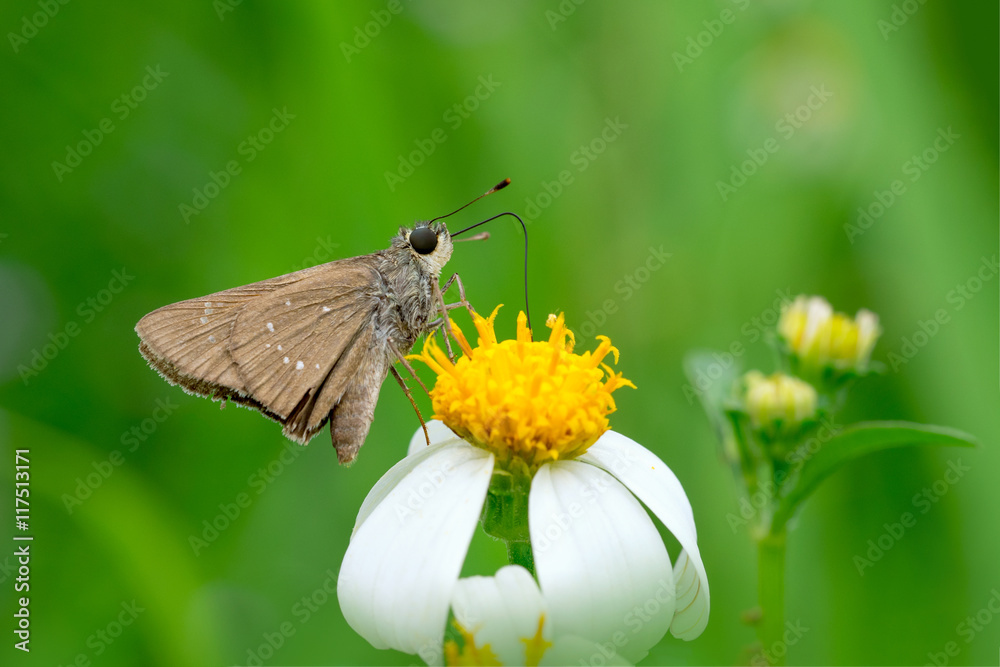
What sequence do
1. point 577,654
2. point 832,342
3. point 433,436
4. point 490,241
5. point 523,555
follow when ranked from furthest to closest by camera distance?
point 490,241 < point 832,342 < point 433,436 < point 523,555 < point 577,654

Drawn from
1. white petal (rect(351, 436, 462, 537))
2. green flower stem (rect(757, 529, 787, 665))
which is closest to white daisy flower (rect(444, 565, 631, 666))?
white petal (rect(351, 436, 462, 537))

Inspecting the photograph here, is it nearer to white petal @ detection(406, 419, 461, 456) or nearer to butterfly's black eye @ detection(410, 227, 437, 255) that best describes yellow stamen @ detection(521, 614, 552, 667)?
white petal @ detection(406, 419, 461, 456)

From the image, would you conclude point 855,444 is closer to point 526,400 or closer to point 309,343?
point 526,400

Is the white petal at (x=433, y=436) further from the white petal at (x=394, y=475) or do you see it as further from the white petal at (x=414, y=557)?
the white petal at (x=414, y=557)

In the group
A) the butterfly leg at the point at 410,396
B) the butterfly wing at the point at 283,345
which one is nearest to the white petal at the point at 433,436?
the butterfly leg at the point at 410,396

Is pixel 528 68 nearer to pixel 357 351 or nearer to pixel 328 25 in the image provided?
pixel 328 25

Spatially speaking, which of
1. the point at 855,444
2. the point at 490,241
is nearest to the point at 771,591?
the point at 855,444
